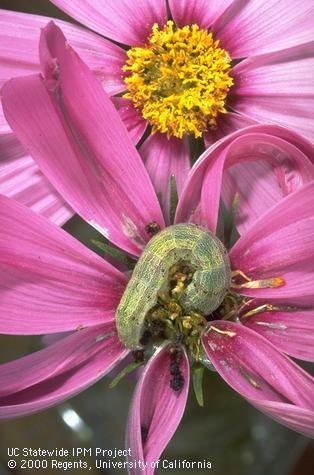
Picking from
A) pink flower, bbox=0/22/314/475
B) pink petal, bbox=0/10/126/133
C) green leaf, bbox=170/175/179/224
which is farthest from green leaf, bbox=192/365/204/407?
pink petal, bbox=0/10/126/133

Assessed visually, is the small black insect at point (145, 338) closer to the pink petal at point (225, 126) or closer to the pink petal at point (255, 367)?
the pink petal at point (255, 367)

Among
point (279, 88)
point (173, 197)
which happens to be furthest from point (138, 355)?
point (279, 88)

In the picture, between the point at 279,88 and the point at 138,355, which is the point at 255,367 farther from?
the point at 279,88

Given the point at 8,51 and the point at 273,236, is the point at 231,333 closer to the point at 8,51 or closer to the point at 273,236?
the point at 273,236

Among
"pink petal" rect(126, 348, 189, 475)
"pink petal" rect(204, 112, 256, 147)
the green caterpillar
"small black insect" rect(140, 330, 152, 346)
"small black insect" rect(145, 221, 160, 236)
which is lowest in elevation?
"pink petal" rect(126, 348, 189, 475)

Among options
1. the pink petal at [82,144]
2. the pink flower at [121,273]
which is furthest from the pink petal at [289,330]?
the pink petal at [82,144]

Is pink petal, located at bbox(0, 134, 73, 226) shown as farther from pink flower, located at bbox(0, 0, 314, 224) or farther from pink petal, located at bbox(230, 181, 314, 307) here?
pink petal, located at bbox(230, 181, 314, 307)
